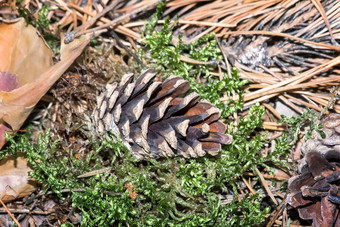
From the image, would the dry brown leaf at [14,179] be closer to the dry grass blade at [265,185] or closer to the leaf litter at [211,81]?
the leaf litter at [211,81]

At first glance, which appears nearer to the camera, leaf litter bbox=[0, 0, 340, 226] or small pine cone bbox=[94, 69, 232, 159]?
small pine cone bbox=[94, 69, 232, 159]

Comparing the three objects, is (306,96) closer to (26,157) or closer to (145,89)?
(145,89)

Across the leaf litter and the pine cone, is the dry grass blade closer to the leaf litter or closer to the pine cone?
the leaf litter

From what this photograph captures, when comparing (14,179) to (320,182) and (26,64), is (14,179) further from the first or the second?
(320,182)

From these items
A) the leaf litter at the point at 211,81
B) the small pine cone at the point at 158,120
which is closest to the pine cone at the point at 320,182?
the leaf litter at the point at 211,81

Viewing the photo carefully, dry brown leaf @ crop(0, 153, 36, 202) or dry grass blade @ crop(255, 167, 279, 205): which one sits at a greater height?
dry grass blade @ crop(255, 167, 279, 205)

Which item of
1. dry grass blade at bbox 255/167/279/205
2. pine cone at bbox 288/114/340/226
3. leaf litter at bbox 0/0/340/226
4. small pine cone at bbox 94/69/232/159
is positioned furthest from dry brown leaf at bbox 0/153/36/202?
pine cone at bbox 288/114/340/226
